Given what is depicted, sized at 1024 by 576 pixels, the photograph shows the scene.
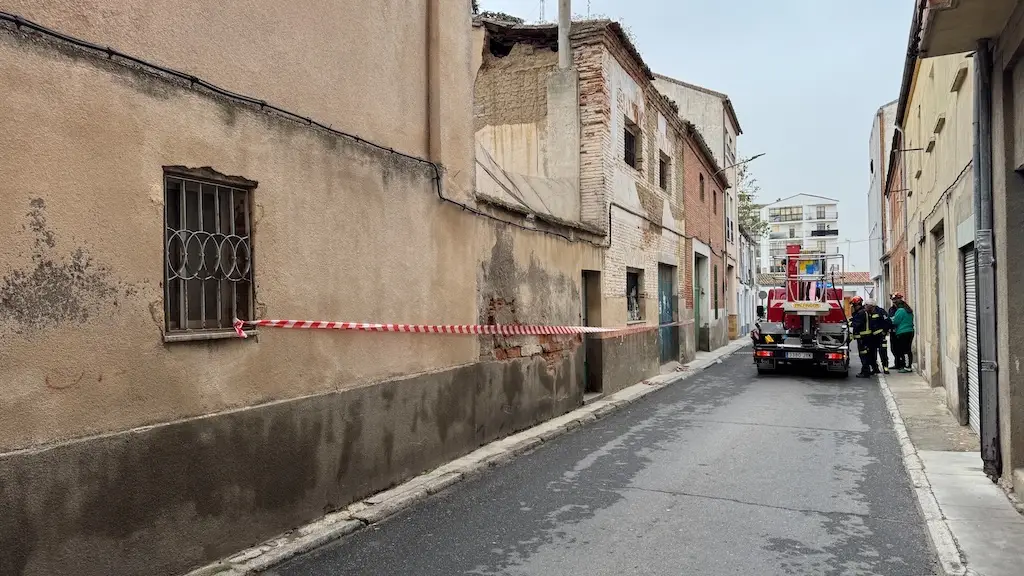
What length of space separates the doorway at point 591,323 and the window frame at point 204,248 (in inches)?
308

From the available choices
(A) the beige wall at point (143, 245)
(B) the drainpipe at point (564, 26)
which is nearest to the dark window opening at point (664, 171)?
(B) the drainpipe at point (564, 26)

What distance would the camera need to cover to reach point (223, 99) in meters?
4.68

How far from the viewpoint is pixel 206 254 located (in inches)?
183

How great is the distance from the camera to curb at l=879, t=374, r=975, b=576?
4.45m

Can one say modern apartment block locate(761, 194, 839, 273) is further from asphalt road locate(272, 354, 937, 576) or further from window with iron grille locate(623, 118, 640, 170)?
asphalt road locate(272, 354, 937, 576)

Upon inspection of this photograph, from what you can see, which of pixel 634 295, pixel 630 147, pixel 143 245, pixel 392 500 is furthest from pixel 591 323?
pixel 143 245

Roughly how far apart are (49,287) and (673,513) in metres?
4.58

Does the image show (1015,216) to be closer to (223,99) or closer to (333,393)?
(333,393)

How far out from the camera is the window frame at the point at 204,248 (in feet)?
14.3

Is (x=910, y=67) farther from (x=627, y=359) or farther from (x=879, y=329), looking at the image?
(x=627, y=359)

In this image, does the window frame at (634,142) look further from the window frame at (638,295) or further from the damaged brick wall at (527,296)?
the damaged brick wall at (527,296)

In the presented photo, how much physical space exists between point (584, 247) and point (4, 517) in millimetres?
9500

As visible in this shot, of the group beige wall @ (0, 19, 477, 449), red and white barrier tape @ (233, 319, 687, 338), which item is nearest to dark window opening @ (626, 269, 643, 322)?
red and white barrier tape @ (233, 319, 687, 338)

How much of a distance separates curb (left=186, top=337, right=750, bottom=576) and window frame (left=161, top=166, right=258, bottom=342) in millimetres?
1462
